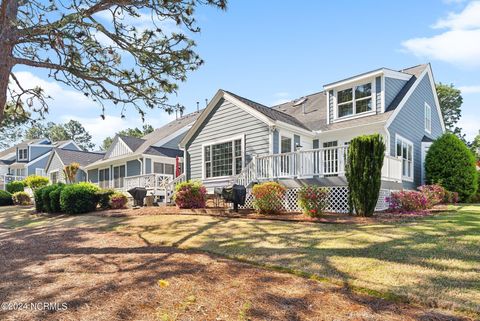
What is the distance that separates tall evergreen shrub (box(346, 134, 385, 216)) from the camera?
933 centimetres

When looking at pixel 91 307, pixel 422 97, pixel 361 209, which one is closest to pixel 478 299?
pixel 91 307

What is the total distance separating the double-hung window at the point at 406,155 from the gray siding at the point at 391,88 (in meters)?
1.79

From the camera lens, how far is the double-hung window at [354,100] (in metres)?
15.0

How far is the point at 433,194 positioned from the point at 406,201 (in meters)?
3.47

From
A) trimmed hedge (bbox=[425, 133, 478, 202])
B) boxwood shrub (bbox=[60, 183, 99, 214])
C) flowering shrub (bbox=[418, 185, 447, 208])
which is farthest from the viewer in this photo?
trimmed hedge (bbox=[425, 133, 478, 202])

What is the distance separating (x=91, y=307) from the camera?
355 centimetres

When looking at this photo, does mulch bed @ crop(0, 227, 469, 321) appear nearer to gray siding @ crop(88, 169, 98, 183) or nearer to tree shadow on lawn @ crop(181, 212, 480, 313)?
tree shadow on lawn @ crop(181, 212, 480, 313)

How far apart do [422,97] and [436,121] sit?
11.2 feet

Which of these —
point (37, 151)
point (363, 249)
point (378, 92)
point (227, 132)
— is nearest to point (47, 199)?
point (227, 132)

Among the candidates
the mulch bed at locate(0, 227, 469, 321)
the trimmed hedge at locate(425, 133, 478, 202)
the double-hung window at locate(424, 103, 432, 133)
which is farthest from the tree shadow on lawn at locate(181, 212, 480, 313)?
the double-hung window at locate(424, 103, 432, 133)

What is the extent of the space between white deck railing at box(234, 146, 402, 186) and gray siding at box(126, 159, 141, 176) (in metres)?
11.3

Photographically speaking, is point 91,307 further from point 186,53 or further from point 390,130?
point 390,130

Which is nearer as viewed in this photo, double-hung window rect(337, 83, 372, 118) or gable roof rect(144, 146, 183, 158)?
double-hung window rect(337, 83, 372, 118)

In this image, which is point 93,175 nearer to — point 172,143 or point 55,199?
point 172,143
